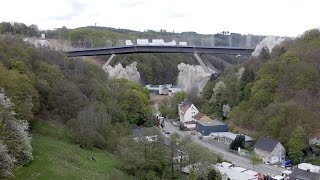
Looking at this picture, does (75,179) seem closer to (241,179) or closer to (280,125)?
(241,179)

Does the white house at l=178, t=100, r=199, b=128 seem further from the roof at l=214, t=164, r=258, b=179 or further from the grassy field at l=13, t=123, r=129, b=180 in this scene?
the grassy field at l=13, t=123, r=129, b=180

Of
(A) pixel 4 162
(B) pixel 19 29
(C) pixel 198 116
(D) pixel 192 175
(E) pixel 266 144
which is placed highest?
(B) pixel 19 29

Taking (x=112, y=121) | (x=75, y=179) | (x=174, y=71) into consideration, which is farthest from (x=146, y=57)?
(x=75, y=179)

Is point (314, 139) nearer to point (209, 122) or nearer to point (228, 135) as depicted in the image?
point (228, 135)

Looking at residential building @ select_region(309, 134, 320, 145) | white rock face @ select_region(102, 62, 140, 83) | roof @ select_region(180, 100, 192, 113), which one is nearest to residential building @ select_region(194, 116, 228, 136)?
roof @ select_region(180, 100, 192, 113)

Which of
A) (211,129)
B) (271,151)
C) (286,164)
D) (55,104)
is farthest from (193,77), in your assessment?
(55,104)
